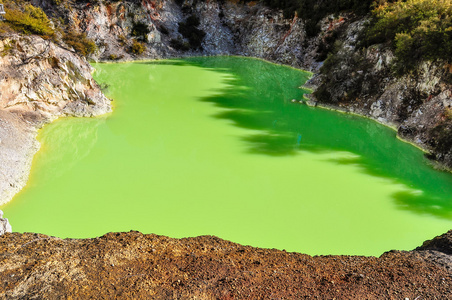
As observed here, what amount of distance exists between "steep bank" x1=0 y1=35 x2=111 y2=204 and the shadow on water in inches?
264

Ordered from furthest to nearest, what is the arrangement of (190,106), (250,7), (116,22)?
(250,7) < (116,22) < (190,106)

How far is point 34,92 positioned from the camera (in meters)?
14.0

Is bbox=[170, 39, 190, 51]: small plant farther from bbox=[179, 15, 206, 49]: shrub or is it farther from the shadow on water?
the shadow on water

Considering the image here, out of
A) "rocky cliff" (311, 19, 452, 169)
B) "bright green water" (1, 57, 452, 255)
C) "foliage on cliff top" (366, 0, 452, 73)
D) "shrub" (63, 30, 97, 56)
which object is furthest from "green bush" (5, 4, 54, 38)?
"foliage on cliff top" (366, 0, 452, 73)

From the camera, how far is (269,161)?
11391 millimetres

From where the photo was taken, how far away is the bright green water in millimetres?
7891

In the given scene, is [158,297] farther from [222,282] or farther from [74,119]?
[74,119]

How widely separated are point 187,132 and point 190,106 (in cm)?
403

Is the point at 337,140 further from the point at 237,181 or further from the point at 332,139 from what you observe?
the point at 237,181

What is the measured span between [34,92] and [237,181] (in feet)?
33.2

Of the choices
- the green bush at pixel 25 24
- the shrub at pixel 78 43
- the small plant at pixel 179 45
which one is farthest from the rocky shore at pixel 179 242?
the small plant at pixel 179 45

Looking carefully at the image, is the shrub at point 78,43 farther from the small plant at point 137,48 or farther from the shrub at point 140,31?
the shrub at point 140,31

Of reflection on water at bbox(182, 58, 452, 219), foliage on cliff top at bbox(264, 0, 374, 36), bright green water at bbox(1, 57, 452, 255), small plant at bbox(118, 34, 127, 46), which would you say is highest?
foliage on cliff top at bbox(264, 0, 374, 36)

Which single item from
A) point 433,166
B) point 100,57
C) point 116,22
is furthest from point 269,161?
point 116,22
